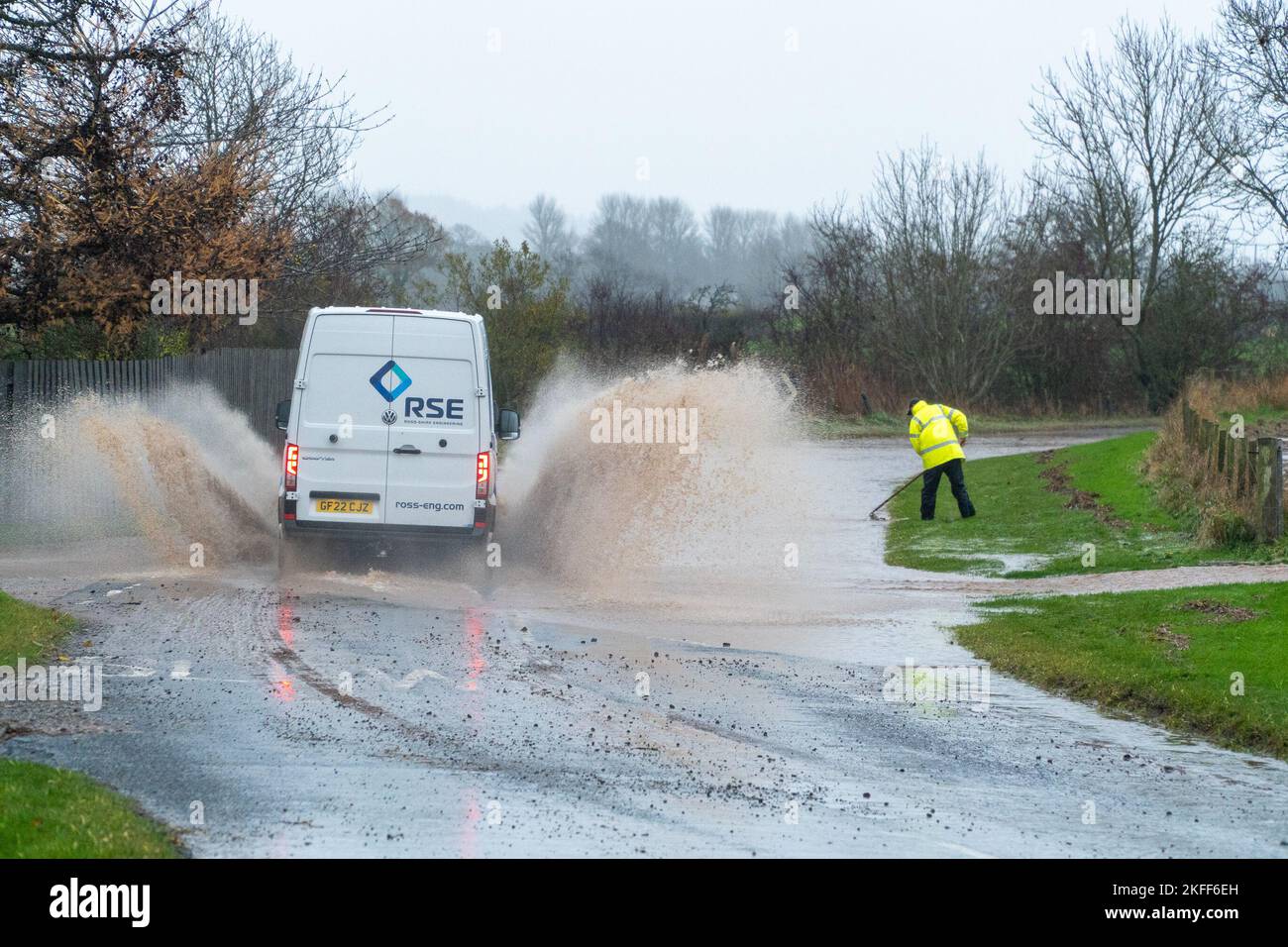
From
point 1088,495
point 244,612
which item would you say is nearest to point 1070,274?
point 1088,495

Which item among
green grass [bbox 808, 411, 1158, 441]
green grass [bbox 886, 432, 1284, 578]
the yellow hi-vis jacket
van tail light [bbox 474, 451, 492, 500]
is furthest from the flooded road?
green grass [bbox 808, 411, 1158, 441]

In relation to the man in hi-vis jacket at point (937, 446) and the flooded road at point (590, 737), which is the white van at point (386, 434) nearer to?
the flooded road at point (590, 737)

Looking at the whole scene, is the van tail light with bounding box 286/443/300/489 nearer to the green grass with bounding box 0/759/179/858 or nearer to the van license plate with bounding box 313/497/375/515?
the van license plate with bounding box 313/497/375/515

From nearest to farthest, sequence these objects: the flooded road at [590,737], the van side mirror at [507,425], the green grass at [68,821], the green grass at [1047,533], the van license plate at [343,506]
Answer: the green grass at [68,821] < the flooded road at [590,737] < the van license plate at [343,506] < the van side mirror at [507,425] < the green grass at [1047,533]

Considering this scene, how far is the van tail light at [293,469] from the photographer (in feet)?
51.5

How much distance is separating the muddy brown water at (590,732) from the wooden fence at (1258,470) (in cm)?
189

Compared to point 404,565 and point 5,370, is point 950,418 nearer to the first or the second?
point 404,565

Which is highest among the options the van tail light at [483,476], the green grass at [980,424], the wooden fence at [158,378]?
the wooden fence at [158,378]

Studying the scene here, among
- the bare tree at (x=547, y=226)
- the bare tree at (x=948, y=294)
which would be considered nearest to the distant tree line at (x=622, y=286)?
the bare tree at (x=948, y=294)

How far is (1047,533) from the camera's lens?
822 inches

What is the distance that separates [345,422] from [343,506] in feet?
2.82

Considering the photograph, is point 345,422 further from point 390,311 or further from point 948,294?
point 948,294

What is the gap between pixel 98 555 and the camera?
18359 mm
